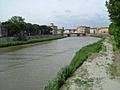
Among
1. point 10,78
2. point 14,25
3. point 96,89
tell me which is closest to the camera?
point 96,89

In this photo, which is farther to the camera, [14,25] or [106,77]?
[14,25]

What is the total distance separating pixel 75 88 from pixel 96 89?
85 centimetres

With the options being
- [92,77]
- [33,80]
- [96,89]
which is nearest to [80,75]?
[92,77]

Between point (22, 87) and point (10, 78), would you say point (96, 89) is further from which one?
point (10, 78)

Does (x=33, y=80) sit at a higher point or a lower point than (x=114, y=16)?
lower

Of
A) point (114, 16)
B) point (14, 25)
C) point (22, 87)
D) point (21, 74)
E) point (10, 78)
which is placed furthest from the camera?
point (14, 25)

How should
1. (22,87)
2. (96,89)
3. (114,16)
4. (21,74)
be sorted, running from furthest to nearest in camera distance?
(114,16)
(21,74)
(22,87)
(96,89)

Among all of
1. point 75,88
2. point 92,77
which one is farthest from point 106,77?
point 75,88

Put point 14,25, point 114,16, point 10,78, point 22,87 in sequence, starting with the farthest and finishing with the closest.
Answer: point 14,25
point 114,16
point 10,78
point 22,87

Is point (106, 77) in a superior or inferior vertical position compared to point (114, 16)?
inferior

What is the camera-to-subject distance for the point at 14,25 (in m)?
85.8

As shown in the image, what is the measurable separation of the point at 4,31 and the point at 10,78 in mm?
71856

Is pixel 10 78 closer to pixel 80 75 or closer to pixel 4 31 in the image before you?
pixel 80 75

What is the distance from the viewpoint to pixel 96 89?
11.6 m
